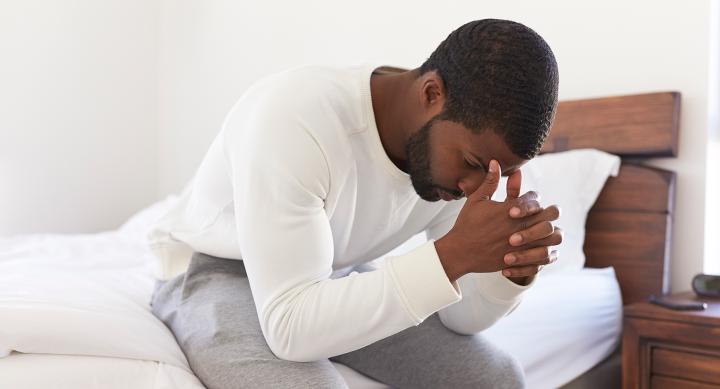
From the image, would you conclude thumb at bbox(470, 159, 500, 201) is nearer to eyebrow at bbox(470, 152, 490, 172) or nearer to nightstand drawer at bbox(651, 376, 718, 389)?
eyebrow at bbox(470, 152, 490, 172)

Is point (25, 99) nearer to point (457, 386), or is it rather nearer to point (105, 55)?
point (105, 55)

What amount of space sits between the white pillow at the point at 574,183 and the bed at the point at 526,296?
2.1 inches

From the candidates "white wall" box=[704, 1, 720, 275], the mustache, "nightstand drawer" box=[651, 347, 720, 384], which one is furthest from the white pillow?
the mustache

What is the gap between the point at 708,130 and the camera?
1883 millimetres

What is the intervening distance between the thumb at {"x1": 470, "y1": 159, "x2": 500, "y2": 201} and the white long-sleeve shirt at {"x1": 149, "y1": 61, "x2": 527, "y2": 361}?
0.29 ft

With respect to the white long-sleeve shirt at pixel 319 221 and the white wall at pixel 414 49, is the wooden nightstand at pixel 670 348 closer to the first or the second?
the white wall at pixel 414 49

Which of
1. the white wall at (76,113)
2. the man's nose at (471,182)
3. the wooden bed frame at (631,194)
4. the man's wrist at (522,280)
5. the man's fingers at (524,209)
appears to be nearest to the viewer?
the man's fingers at (524,209)

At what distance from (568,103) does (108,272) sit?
1339 mm

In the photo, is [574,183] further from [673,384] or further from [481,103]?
[481,103]

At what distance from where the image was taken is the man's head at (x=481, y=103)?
3.02 feet

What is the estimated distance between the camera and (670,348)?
1560 millimetres

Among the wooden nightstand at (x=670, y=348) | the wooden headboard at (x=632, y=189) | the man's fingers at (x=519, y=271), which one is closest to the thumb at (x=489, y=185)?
the man's fingers at (x=519, y=271)

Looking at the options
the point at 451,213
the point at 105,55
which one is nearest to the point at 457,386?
the point at 451,213

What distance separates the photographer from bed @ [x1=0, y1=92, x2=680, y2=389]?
0.92 meters
